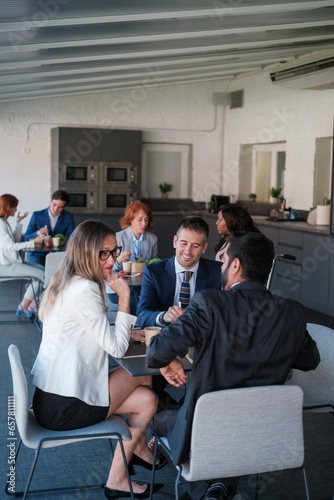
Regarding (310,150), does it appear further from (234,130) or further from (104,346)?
(104,346)

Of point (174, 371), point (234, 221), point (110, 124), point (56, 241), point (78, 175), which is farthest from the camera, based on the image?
point (110, 124)

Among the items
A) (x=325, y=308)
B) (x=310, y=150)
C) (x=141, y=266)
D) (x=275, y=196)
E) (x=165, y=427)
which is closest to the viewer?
(x=165, y=427)

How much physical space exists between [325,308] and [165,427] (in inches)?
193

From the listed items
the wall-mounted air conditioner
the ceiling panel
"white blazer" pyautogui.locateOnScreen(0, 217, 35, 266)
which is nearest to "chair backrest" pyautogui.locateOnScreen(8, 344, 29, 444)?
the ceiling panel

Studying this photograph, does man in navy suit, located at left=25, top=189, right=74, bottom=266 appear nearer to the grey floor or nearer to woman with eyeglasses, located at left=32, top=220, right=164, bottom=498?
the grey floor

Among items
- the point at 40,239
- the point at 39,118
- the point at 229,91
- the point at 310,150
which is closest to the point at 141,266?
the point at 40,239

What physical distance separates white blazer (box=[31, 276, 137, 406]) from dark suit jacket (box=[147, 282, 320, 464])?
0.43 meters

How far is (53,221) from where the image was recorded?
22.4 ft

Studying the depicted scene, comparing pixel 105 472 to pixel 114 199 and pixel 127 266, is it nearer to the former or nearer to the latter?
pixel 127 266

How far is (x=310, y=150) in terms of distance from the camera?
333 inches

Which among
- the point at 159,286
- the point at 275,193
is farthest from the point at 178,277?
the point at 275,193

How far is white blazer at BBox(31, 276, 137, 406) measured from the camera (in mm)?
2607

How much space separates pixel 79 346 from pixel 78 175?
23.9ft

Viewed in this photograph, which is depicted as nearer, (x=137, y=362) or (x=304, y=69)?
(x=137, y=362)
